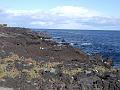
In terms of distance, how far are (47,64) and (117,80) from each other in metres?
6.35

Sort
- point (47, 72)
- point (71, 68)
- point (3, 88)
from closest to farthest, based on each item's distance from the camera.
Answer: point (3, 88), point (47, 72), point (71, 68)

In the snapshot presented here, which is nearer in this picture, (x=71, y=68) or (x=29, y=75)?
(x=29, y=75)

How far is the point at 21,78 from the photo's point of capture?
21797mm

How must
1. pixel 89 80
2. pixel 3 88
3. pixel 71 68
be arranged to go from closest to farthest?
pixel 3 88 → pixel 89 80 → pixel 71 68

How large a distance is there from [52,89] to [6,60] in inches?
305

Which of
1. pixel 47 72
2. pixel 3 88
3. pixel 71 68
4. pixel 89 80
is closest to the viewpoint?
pixel 3 88

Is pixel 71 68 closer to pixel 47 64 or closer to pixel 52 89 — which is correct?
pixel 47 64

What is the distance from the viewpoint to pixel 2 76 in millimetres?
21969

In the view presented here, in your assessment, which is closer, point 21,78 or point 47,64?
point 21,78

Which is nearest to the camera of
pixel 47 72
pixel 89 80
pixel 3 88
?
pixel 3 88

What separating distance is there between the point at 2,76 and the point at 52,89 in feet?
11.2

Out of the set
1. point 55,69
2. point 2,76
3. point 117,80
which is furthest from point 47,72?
point 117,80

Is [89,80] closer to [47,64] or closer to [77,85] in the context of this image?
[77,85]

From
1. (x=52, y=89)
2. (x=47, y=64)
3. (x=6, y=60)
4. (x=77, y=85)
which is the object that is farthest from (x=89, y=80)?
(x=6, y=60)
